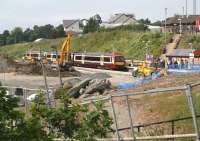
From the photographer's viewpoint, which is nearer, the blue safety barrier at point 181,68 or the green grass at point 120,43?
the blue safety barrier at point 181,68

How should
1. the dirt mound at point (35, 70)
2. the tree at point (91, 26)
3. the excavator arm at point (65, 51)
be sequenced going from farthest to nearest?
1. the tree at point (91, 26)
2. the excavator arm at point (65, 51)
3. the dirt mound at point (35, 70)

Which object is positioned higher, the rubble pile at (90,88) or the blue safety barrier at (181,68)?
the blue safety barrier at (181,68)

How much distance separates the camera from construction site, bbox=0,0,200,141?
9.44 m

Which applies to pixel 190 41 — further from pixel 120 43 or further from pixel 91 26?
pixel 91 26

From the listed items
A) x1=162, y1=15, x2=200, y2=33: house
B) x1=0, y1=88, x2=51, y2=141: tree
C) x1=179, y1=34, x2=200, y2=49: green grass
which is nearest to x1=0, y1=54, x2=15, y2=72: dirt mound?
x1=179, y1=34, x2=200, y2=49: green grass

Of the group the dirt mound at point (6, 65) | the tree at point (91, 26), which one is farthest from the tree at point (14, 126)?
the tree at point (91, 26)

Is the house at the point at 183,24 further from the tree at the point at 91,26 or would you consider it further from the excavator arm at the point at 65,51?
the excavator arm at the point at 65,51

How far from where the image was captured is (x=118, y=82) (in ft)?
194

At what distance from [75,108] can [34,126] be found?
84cm

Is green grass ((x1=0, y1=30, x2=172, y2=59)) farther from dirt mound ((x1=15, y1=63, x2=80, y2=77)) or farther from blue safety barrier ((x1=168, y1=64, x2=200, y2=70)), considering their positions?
blue safety barrier ((x1=168, y1=64, x2=200, y2=70))

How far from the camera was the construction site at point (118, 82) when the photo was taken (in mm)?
9438

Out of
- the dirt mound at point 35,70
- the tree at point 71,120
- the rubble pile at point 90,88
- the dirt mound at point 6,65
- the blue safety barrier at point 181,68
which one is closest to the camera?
the tree at point 71,120

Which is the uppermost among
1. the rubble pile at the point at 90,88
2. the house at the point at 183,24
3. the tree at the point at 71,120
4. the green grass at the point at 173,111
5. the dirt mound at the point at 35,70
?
the house at the point at 183,24

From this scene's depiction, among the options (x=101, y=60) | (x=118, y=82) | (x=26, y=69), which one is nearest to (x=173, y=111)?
(x=118, y=82)
